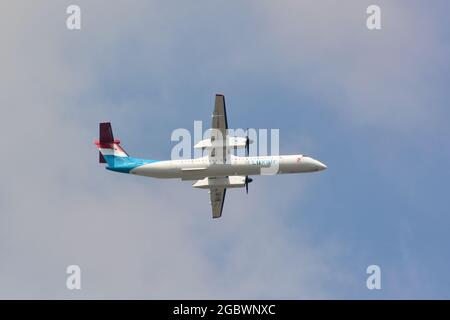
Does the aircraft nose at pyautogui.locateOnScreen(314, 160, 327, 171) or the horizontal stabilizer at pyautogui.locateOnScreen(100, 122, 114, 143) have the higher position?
the horizontal stabilizer at pyautogui.locateOnScreen(100, 122, 114, 143)

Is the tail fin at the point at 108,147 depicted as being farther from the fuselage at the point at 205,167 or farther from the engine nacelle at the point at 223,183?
the engine nacelle at the point at 223,183

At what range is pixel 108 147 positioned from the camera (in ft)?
238

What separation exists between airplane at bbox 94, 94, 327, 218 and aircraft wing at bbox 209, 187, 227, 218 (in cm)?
433

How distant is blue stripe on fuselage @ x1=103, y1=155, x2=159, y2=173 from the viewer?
7138 cm

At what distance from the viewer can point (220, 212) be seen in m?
78.3

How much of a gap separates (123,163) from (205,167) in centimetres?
647

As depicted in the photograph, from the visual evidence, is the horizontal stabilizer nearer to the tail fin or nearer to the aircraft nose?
the tail fin

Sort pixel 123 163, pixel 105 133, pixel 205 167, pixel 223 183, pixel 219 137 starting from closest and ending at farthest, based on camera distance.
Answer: pixel 205 167 < pixel 219 137 < pixel 123 163 < pixel 105 133 < pixel 223 183

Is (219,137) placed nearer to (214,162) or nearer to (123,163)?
(214,162)

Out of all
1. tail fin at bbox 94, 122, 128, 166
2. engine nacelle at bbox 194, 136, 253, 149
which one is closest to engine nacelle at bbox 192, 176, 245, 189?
engine nacelle at bbox 194, 136, 253, 149

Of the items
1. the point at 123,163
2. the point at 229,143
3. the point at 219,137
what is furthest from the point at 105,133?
the point at 229,143

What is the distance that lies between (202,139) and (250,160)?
405cm
